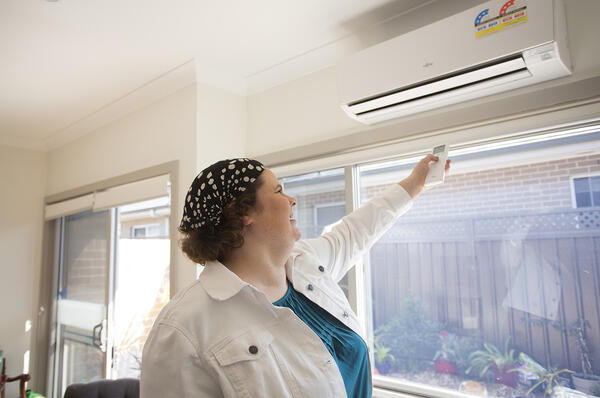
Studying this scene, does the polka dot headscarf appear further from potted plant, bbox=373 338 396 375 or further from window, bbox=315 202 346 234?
potted plant, bbox=373 338 396 375

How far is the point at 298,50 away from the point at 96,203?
1.89 metres

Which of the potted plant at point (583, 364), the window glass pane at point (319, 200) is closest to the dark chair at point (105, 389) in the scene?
the window glass pane at point (319, 200)

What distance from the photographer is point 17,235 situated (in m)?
3.46

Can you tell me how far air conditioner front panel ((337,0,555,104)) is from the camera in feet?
4.13

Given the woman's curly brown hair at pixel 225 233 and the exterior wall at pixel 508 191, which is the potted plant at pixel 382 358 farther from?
the woman's curly brown hair at pixel 225 233

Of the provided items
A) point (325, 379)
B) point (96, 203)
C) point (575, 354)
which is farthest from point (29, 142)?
point (575, 354)

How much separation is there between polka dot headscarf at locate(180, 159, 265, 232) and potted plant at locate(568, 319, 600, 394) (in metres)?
1.29

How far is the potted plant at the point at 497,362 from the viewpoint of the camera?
1.58 metres

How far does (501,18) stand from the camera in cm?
133

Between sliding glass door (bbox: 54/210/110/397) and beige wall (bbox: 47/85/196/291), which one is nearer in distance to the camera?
beige wall (bbox: 47/85/196/291)

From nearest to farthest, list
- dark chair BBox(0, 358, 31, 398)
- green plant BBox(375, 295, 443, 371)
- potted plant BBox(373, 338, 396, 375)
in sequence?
green plant BBox(375, 295, 443, 371), potted plant BBox(373, 338, 396, 375), dark chair BBox(0, 358, 31, 398)

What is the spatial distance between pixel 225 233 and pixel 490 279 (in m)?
1.16

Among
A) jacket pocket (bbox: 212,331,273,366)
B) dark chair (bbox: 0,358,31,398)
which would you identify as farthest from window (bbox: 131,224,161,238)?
jacket pocket (bbox: 212,331,273,366)

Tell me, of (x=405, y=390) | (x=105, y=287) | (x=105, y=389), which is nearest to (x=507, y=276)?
(x=405, y=390)
